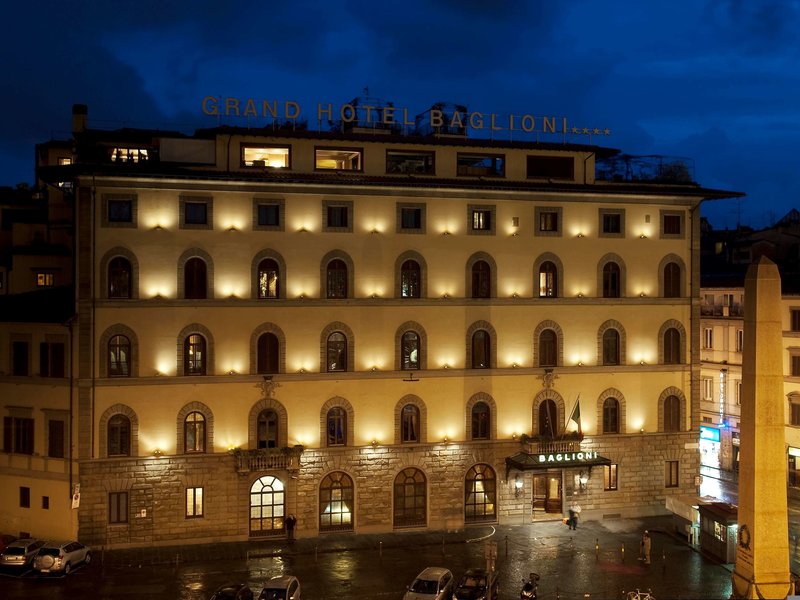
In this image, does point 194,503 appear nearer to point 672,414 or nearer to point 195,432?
point 195,432

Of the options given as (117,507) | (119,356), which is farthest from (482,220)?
(117,507)

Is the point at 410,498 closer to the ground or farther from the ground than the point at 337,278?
closer to the ground

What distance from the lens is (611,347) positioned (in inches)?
2125

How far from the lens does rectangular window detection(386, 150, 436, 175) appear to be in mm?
51562

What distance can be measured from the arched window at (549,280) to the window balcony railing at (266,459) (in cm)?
1749

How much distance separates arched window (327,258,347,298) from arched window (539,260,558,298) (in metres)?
12.2

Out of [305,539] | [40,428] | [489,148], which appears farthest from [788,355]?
[40,428]

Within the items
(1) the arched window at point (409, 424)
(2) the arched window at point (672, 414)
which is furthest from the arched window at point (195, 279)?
(2) the arched window at point (672, 414)

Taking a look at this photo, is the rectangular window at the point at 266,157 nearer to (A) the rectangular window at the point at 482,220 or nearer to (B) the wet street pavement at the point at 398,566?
(A) the rectangular window at the point at 482,220

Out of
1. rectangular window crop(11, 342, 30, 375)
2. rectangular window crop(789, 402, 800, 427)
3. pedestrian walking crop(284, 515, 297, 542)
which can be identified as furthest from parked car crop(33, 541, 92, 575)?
rectangular window crop(789, 402, 800, 427)

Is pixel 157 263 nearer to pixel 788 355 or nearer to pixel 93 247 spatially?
pixel 93 247

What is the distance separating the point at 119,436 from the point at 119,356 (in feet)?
14.0

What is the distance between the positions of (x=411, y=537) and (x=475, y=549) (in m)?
3.98

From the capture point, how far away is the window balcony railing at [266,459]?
47094mm
